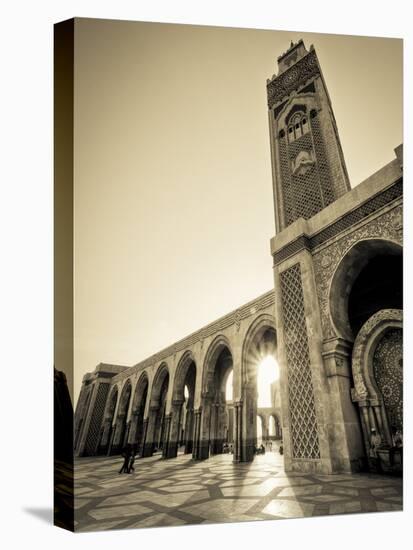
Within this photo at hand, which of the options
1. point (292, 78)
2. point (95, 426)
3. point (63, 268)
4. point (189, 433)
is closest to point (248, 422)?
point (189, 433)

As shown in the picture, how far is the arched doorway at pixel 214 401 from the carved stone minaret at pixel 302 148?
13.7 ft

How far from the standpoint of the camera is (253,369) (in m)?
9.16

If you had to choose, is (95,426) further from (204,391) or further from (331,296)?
(204,391)

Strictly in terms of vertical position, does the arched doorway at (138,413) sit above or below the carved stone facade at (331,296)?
below

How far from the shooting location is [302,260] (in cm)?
635

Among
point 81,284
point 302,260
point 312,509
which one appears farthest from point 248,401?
point 81,284

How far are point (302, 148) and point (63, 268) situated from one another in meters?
5.41

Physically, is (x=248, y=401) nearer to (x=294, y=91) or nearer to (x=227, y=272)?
(x=227, y=272)

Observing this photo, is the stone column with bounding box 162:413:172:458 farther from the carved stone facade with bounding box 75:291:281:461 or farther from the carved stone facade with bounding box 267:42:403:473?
the carved stone facade with bounding box 267:42:403:473

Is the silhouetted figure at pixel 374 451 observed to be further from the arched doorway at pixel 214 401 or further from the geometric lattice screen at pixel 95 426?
the arched doorway at pixel 214 401

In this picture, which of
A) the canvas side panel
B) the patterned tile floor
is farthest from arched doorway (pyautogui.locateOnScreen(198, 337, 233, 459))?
the canvas side panel

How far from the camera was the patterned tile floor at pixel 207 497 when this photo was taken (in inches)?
142

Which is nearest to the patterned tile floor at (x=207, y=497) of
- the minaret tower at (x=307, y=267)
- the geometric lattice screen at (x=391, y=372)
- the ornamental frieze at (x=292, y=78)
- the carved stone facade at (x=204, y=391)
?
the minaret tower at (x=307, y=267)

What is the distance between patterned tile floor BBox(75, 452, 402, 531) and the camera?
3600 millimetres
